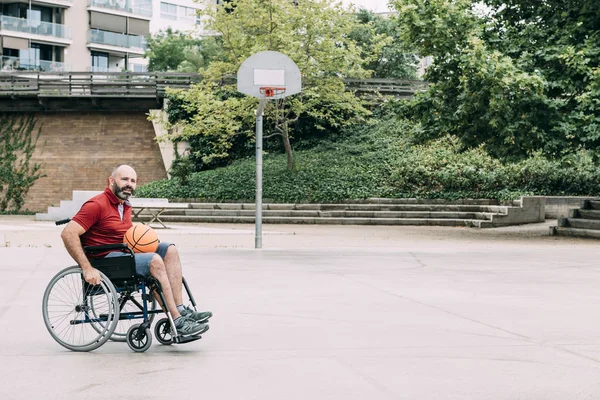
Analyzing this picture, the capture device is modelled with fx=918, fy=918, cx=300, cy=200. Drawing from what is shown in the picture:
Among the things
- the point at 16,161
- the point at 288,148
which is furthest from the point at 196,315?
the point at 16,161

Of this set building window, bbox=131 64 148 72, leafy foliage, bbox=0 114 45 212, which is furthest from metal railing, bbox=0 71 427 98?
building window, bbox=131 64 148 72

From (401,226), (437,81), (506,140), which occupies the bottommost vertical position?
(401,226)

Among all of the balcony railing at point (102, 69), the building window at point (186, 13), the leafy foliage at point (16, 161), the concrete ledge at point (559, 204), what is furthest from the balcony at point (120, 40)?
the concrete ledge at point (559, 204)

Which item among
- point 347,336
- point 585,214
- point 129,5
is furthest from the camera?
point 129,5

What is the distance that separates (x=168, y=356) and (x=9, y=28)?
57506mm

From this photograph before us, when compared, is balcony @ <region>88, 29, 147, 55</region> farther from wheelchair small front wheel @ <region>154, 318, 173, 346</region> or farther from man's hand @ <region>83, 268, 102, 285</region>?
man's hand @ <region>83, 268, 102, 285</region>

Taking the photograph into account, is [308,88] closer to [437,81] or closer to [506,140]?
[437,81]

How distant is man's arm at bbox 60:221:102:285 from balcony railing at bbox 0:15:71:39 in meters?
56.7

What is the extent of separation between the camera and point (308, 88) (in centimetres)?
3278

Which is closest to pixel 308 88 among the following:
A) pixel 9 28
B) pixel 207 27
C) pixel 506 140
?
pixel 207 27

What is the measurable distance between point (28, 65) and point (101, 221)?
189 ft

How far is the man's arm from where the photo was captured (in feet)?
22.8

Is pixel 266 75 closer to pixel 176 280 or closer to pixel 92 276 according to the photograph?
pixel 176 280

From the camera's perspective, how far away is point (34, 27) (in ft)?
202
